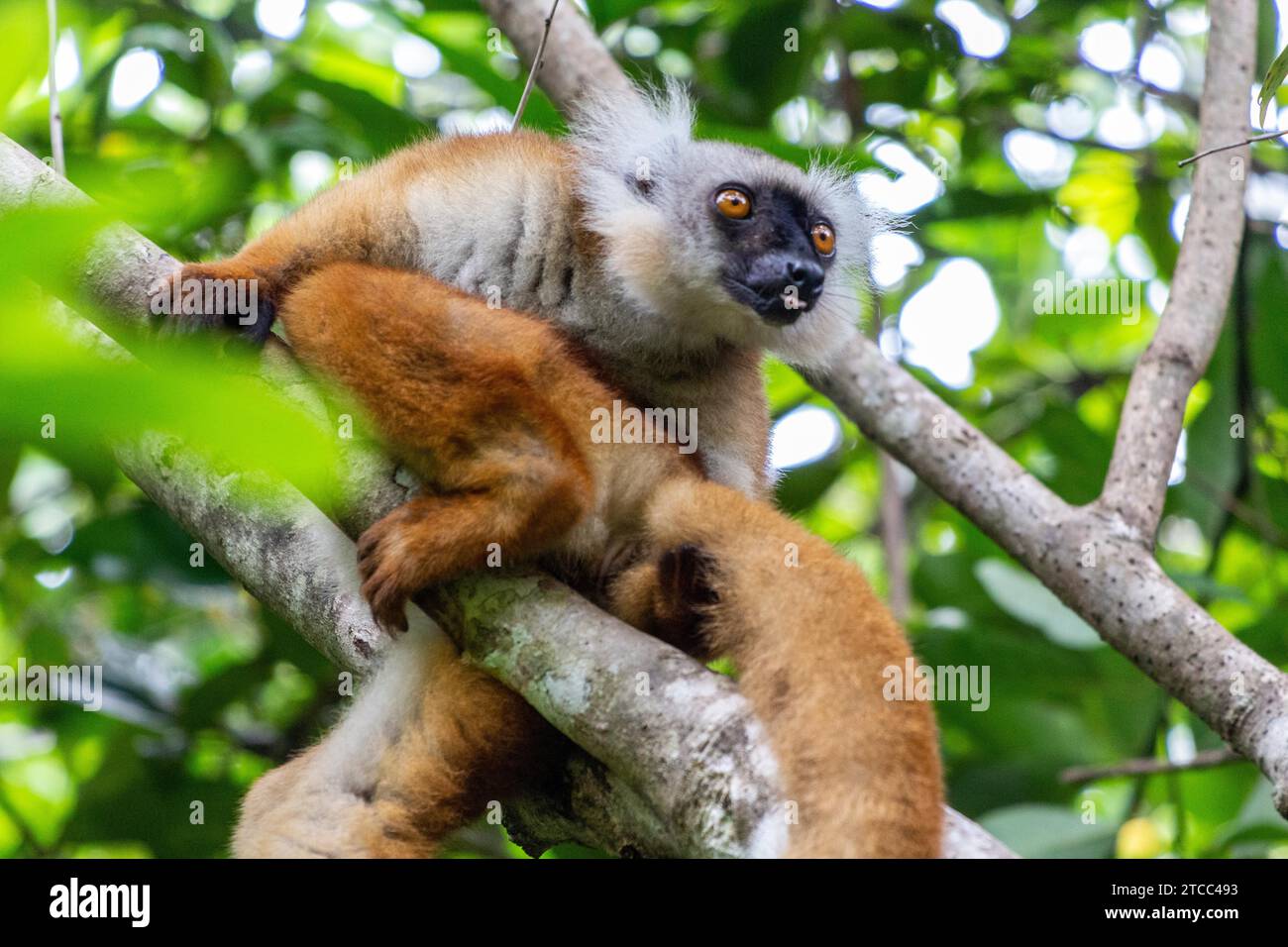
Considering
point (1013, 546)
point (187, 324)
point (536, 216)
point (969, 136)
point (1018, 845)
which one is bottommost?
point (1018, 845)

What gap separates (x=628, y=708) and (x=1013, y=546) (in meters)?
3.25

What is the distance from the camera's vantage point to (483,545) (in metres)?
3.80

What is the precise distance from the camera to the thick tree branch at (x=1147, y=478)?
489 cm

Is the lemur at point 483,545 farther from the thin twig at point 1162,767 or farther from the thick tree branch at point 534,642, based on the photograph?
the thin twig at point 1162,767

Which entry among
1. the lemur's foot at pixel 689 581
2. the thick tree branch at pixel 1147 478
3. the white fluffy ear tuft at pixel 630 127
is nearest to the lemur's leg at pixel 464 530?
the lemur's foot at pixel 689 581

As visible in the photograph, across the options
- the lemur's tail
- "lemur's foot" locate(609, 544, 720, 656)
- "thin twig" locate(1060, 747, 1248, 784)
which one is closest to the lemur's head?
the lemur's tail

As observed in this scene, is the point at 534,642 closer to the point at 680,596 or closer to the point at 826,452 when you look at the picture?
the point at 680,596

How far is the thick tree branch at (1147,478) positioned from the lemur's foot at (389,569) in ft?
9.76

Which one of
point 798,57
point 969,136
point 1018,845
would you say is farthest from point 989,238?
point 1018,845

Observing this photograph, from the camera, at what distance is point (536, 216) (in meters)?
5.09

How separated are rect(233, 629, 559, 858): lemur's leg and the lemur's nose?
2227 millimetres

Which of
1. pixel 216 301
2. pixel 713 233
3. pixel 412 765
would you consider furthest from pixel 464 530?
pixel 713 233
